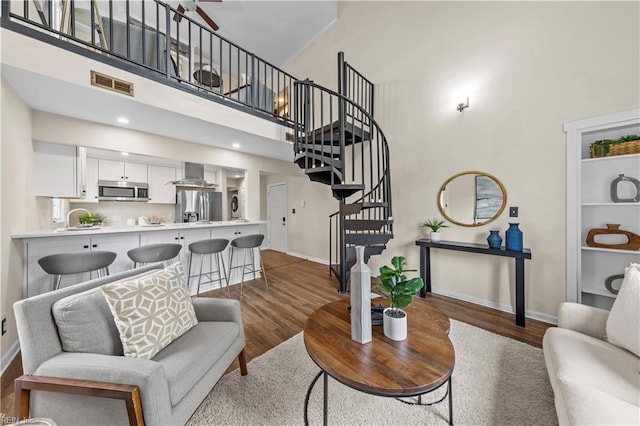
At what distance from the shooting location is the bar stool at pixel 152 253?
2460mm

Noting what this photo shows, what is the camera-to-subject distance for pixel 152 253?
8.32 feet

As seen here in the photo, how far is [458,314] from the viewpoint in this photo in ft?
8.49

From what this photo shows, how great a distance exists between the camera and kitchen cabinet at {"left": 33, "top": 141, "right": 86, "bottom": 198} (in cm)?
260

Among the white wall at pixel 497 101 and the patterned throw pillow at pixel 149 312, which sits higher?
the white wall at pixel 497 101

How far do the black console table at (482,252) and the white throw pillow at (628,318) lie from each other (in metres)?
1.06

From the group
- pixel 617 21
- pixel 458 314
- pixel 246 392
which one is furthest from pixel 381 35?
pixel 246 392

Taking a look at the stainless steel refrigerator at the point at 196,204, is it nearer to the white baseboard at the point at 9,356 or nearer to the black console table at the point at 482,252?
the white baseboard at the point at 9,356

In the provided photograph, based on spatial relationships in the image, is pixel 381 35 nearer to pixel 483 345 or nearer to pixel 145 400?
pixel 483 345

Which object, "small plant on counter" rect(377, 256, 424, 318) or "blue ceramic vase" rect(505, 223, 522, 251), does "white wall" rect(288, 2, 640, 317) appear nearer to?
"blue ceramic vase" rect(505, 223, 522, 251)

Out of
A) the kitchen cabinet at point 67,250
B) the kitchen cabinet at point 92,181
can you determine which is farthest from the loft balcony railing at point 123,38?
the kitchen cabinet at point 92,181

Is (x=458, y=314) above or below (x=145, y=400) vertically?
below

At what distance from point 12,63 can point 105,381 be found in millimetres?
2464

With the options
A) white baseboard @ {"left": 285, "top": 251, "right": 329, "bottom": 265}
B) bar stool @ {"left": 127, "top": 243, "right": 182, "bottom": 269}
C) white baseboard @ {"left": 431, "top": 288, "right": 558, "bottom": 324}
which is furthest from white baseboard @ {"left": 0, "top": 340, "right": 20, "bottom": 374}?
white baseboard @ {"left": 431, "top": 288, "right": 558, "bottom": 324}

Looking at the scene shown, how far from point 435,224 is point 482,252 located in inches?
24.7
